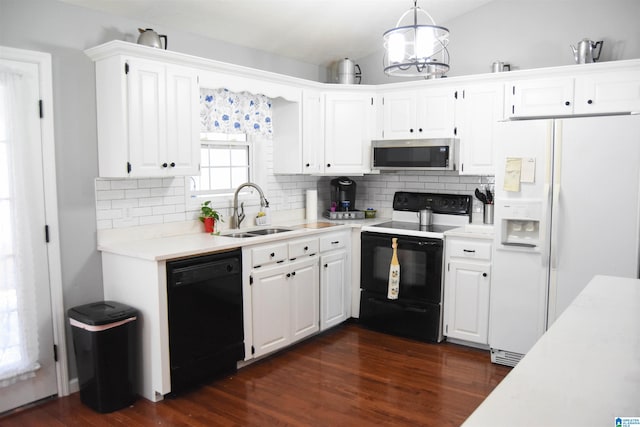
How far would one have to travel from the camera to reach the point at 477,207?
4.82 metres

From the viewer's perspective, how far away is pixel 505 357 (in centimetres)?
394

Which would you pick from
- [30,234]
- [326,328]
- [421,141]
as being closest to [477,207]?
[421,141]

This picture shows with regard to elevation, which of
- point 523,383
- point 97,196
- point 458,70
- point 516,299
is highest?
point 458,70

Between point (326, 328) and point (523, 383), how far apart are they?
3.32 meters

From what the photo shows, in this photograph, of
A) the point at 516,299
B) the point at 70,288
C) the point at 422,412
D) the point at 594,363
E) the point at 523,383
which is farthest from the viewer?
the point at 516,299

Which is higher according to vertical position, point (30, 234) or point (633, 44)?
point (633, 44)

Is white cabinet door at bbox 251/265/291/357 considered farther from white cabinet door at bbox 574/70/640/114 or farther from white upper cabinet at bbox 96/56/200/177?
white cabinet door at bbox 574/70/640/114

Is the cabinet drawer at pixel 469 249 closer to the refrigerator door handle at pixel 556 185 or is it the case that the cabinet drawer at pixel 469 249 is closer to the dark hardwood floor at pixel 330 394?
the refrigerator door handle at pixel 556 185

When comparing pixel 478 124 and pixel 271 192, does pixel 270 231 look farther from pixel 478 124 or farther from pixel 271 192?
pixel 478 124

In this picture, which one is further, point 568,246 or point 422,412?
point 568,246

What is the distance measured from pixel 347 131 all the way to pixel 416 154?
69cm

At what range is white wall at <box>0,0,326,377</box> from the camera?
3.19 m

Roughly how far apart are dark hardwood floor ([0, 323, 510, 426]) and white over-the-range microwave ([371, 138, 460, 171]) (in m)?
1.58

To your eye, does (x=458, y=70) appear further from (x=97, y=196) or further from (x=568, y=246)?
(x=97, y=196)
